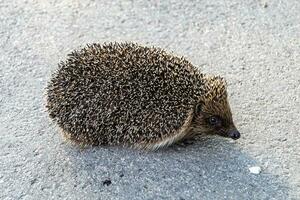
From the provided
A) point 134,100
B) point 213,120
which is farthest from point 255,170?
point 134,100

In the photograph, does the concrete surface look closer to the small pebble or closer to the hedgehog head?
the small pebble

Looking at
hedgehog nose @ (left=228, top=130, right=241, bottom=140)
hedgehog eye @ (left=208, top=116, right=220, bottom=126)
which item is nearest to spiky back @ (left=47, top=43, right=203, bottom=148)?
hedgehog eye @ (left=208, top=116, right=220, bottom=126)

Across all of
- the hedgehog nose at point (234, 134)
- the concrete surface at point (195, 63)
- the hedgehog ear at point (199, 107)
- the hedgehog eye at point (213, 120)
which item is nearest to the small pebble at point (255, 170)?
the concrete surface at point (195, 63)

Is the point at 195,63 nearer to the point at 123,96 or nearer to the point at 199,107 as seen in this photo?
the point at 199,107

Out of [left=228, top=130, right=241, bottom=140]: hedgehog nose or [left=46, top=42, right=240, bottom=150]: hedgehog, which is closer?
[left=46, top=42, right=240, bottom=150]: hedgehog

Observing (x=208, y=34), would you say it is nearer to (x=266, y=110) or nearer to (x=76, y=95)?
(x=266, y=110)

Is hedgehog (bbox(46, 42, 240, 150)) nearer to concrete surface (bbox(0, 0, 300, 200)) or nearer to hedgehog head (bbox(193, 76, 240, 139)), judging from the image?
hedgehog head (bbox(193, 76, 240, 139))

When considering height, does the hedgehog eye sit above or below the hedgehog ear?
below
